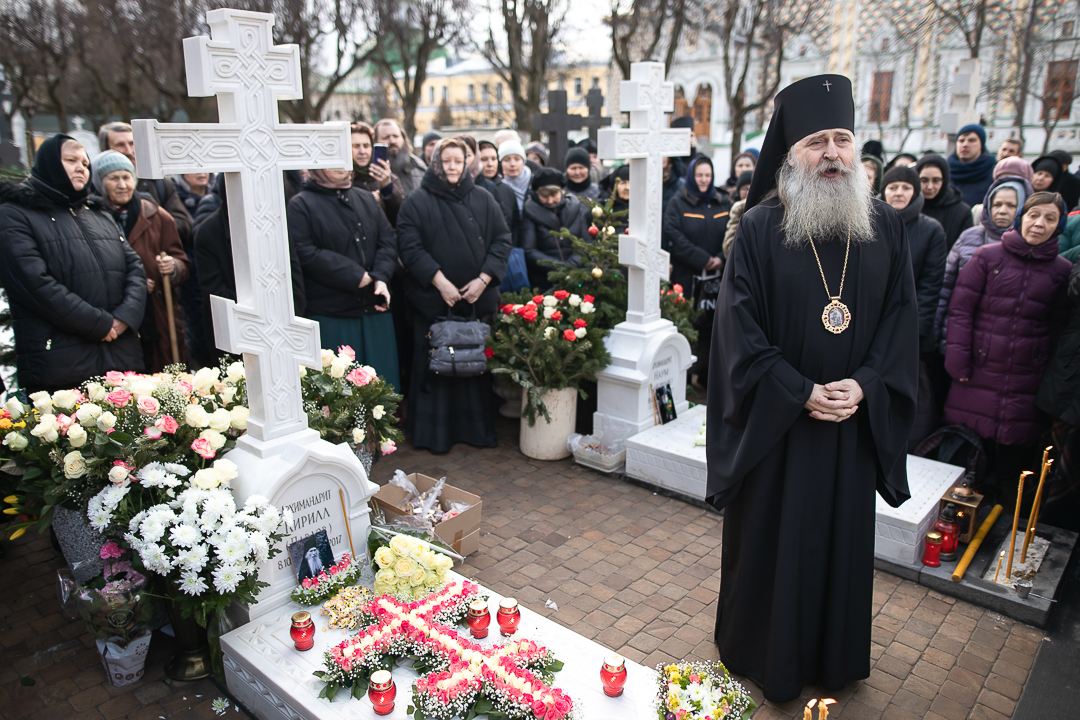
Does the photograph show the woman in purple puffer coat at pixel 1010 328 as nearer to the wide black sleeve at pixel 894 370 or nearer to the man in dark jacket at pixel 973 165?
the wide black sleeve at pixel 894 370

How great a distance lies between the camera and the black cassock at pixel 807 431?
3.01 meters

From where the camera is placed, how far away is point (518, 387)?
6.13m

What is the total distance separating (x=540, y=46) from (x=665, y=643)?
59.5 feet

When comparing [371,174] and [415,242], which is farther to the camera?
[371,174]

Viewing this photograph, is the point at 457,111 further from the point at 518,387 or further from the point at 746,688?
the point at 746,688

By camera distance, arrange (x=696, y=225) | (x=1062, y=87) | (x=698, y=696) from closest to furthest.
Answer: (x=698, y=696)
(x=696, y=225)
(x=1062, y=87)

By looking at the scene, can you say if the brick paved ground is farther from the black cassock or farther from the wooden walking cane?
the wooden walking cane

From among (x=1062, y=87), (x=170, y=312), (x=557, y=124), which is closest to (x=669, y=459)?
(x=170, y=312)

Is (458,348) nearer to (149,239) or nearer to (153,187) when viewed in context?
(149,239)

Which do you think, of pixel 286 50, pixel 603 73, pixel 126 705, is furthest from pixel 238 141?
pixel 603 73

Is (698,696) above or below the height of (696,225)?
below

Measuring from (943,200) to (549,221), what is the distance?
3173mm

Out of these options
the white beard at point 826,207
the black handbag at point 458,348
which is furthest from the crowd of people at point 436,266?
the white beard at point 826,207

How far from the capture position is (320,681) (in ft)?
9.49
